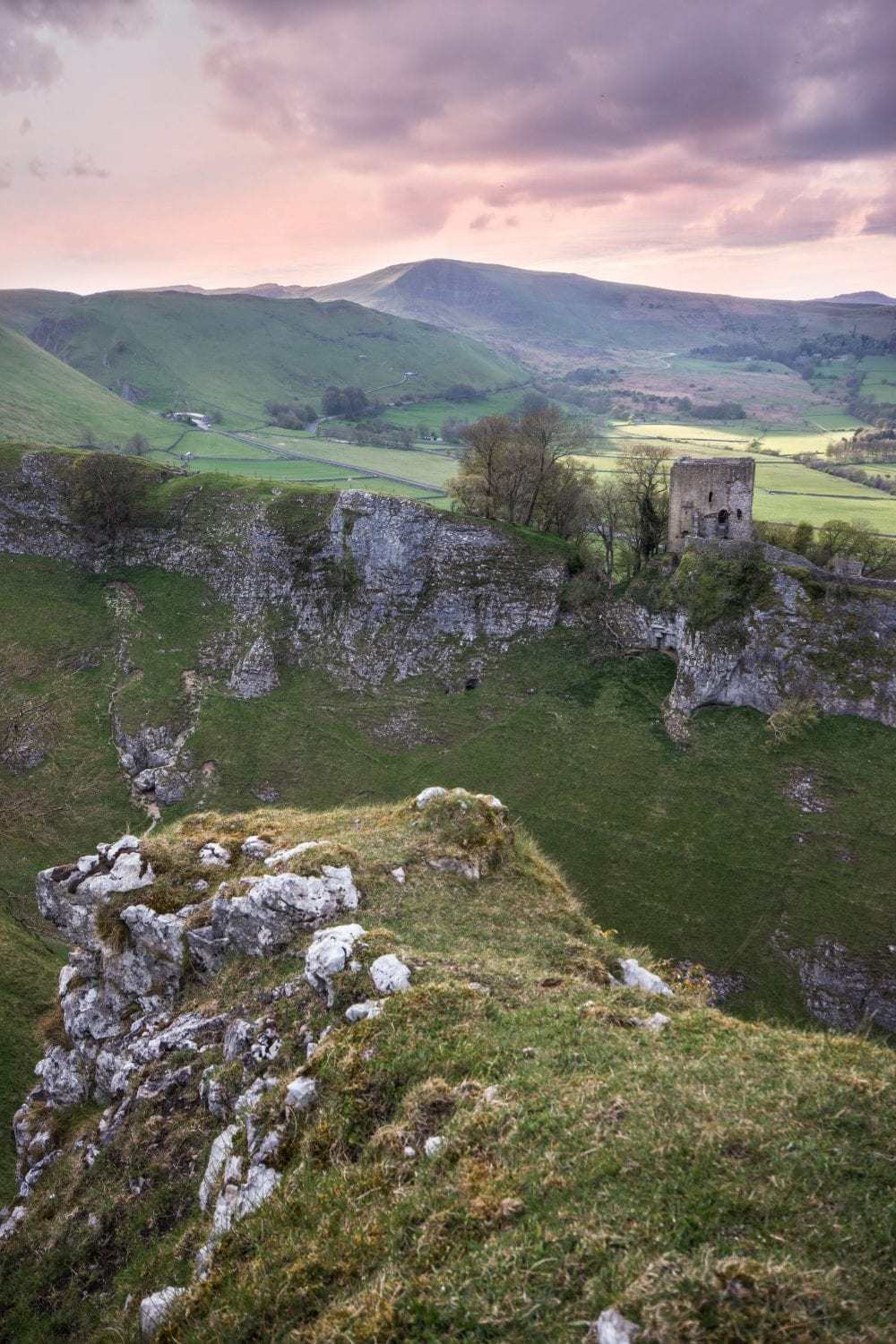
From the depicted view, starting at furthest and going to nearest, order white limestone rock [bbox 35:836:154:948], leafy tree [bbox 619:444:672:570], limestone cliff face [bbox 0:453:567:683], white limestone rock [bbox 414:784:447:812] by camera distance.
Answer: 1. leafy tree [bbox 619:444:672:570]
2. limestone cliff face [bbox 0:453:567:683]
3. white limestone rock [bbox 414:784:447:812]
4. white limestone rock [bbox 35:836:154:948]

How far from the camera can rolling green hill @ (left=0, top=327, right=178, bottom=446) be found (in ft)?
413

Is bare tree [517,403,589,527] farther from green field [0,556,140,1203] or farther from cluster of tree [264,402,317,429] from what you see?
cluster of tree [264,402,317,429]

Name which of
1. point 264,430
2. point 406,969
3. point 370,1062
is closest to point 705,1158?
point 370,1062

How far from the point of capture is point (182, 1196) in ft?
44.3

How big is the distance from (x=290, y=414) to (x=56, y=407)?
51023 mm

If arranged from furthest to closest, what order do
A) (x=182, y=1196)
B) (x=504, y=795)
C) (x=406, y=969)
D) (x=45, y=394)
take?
(x=45, y=394), (x=504, y=795), (x=406, y=969), (x=182, y=1196)

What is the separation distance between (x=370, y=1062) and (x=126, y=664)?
155 ft

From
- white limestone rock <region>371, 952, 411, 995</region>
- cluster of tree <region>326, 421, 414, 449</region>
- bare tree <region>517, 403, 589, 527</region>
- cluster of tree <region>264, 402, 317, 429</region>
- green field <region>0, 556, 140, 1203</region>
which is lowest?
green field <region>0, 556, 140, 1203</region>

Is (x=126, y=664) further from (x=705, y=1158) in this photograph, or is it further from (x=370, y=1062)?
(x=705, y=1158)

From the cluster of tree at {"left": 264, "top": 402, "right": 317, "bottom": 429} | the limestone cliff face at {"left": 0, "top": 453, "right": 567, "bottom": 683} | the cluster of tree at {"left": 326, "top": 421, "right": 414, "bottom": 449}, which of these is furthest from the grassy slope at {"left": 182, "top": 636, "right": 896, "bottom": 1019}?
the cluster of tree at {"left": 264, "top": 402, "right": 317, "bottom": 429}

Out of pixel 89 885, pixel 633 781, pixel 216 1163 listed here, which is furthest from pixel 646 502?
pixel 216 1163

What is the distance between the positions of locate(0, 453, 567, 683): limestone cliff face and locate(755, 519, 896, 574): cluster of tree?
17096 mm

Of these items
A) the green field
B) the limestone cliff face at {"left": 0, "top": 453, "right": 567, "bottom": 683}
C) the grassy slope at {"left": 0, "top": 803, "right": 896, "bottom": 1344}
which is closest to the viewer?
the grassy slope at {"left": 0, "top": 803, "right": 896, "bottom": 1344}

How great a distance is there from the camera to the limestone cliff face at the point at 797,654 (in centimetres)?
4209
